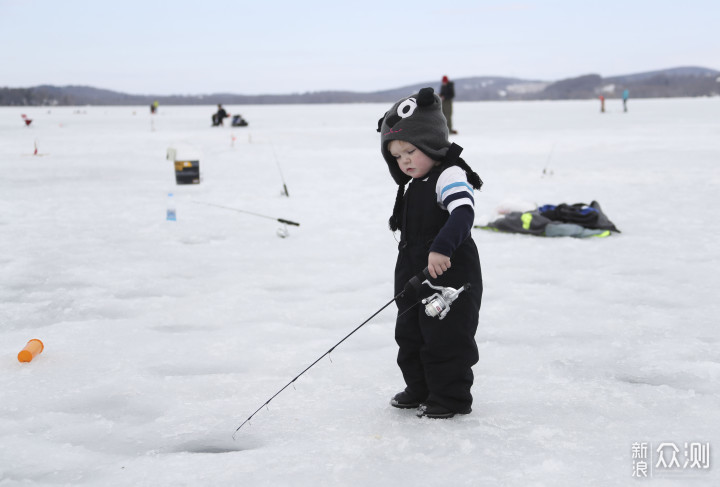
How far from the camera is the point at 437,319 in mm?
3002

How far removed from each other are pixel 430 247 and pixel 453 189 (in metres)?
0.28

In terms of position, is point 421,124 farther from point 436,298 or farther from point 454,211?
point 436,298

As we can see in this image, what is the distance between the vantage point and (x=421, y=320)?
3.06 metres

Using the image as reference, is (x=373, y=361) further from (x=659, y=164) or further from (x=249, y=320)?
(x=659, y=164)

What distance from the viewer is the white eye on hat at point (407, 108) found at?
9.76 ft

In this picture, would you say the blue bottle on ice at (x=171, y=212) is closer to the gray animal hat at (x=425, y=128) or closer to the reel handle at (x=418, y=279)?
the gray animal hat at (x=425, y=128)

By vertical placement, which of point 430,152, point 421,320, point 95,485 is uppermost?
point 430,152

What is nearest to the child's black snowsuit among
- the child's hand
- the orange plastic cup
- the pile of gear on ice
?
the child's hand

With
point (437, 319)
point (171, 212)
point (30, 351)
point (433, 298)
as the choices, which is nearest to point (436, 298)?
point (433, 298)

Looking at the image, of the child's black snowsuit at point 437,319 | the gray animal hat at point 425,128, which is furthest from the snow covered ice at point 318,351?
the gray animal hat at point 425,128

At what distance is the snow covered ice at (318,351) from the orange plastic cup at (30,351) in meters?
0.07

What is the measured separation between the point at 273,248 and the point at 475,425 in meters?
4.08

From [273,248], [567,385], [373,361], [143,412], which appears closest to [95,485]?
[143,412]

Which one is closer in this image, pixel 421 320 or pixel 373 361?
pixel 421 320
